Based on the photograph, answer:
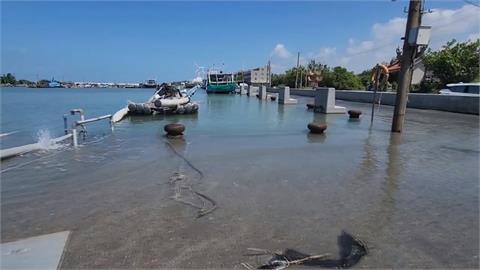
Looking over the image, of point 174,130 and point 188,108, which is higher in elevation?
point 174,130

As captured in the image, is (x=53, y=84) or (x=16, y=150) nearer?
(x=16, y=150)

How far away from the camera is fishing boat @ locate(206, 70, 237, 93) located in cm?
6575

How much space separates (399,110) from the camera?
12.7m

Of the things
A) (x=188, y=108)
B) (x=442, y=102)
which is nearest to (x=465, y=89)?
(x=442, y=102)

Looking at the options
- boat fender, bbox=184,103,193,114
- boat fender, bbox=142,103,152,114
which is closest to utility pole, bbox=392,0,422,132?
boat fender, bbox=184,103,193,114

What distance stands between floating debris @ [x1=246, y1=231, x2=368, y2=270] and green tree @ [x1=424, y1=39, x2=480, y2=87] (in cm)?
3547

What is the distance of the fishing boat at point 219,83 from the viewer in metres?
65.8

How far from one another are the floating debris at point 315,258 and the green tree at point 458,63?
35.5 metres

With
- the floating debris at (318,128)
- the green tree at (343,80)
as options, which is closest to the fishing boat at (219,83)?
the green tree at (343,80)

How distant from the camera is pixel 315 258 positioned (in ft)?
11.8

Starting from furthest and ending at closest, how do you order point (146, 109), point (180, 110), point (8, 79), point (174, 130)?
1. point (8, 79)
2. point (180, 110)
3. point (146, 109)
4. point (174, 130)

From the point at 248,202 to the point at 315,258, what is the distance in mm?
1878

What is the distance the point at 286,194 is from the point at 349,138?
7060mm

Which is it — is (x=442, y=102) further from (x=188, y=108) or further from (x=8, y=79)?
(x=8, y=79)
